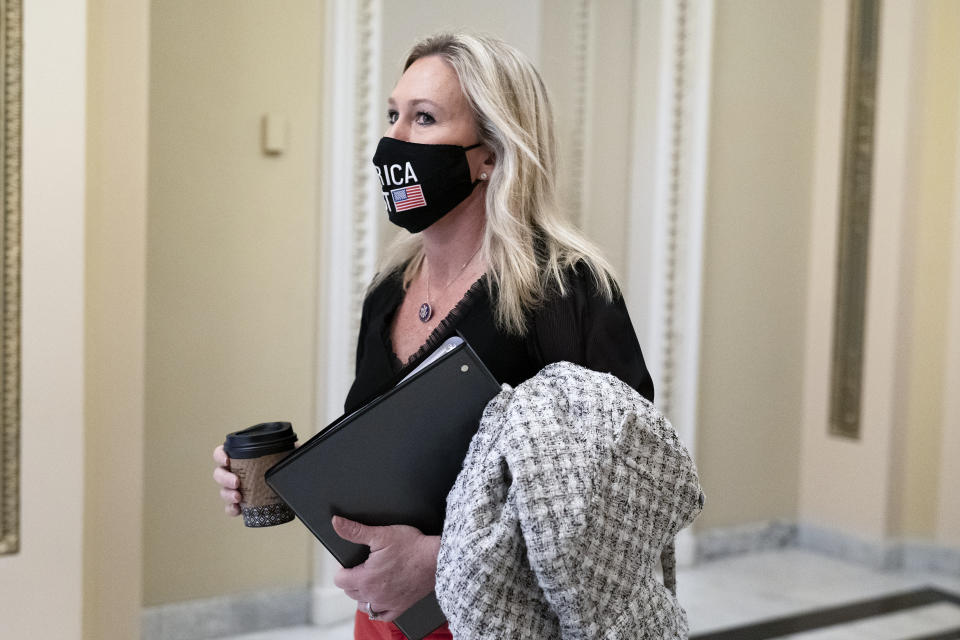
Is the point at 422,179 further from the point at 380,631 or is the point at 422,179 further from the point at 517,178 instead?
the point at 380,631

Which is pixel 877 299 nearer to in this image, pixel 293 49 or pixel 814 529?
pixel 814 529

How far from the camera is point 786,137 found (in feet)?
16.1

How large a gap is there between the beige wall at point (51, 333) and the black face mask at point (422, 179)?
149 cm

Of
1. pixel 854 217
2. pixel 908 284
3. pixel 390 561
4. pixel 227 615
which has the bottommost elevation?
pixel 227 615

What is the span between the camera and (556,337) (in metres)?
1.35

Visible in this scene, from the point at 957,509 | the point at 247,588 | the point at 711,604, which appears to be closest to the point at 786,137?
the point at 957,509

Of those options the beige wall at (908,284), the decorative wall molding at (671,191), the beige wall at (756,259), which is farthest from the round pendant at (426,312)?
the beige wall at (908,284)

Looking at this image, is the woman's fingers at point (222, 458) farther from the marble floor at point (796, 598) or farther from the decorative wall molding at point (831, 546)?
the decorative wall molding at point (831, 546)

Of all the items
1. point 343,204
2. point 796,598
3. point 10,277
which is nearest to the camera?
point 10,277

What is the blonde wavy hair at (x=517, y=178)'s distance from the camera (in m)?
1.39

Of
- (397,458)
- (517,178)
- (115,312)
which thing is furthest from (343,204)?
(397,458)

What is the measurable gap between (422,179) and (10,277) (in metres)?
1.68

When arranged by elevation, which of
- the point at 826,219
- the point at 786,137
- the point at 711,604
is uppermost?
the point at 786,137

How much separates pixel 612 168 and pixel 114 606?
9.76ft
